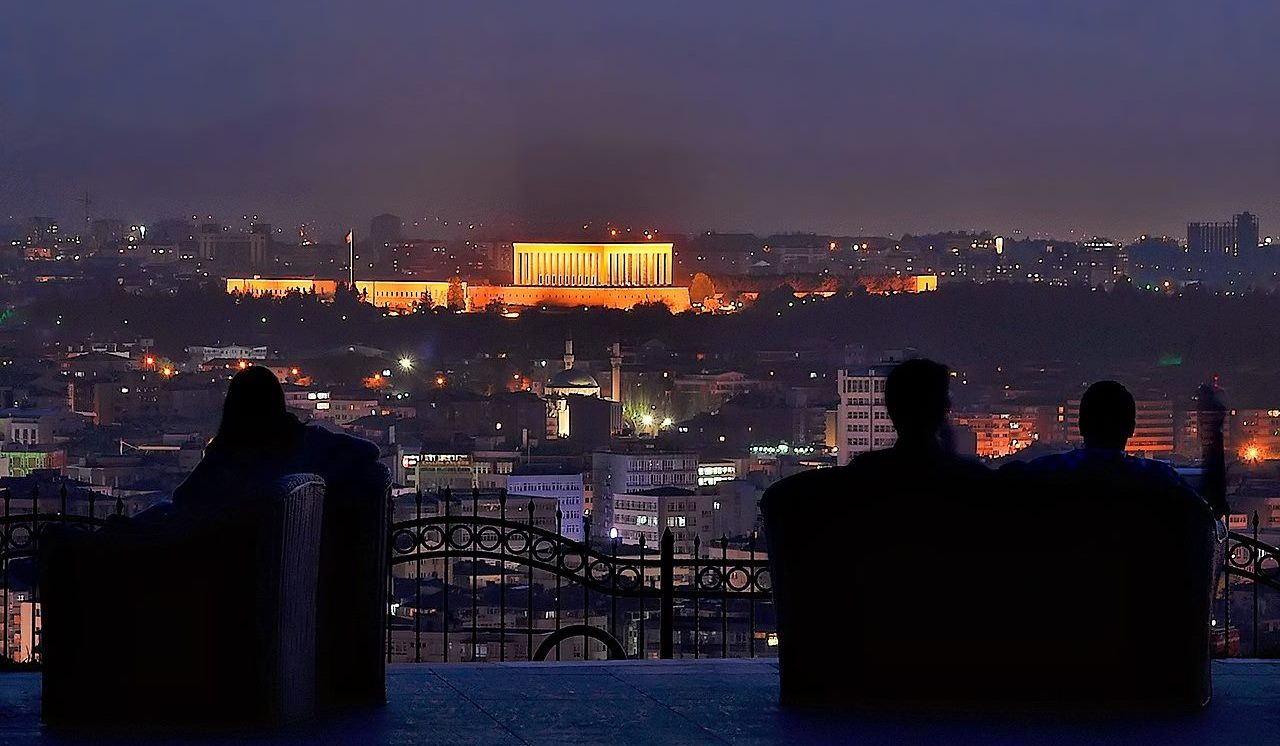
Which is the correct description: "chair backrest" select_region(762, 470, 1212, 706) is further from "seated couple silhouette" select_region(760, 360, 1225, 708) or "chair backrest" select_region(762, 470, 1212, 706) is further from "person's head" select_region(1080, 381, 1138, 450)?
"person's head" select_region(1080, 381, 1138, 450)

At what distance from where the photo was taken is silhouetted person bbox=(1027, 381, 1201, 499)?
5.26m

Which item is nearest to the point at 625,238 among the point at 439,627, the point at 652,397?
the point at 652,397

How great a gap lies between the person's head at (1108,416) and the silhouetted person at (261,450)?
173cm

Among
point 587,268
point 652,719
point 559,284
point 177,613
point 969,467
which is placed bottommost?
point 652,719

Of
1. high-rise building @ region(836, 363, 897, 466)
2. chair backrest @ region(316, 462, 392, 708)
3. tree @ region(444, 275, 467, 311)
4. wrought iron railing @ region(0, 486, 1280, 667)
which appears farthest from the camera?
→ tree @ region(444, 275, 467, 311)

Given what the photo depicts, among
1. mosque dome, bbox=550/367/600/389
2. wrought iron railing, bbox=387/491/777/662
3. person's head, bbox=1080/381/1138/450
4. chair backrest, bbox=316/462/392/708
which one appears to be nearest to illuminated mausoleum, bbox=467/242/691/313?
mosque dome, bbox=550/367/600/389

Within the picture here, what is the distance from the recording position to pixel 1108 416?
544 centimetres

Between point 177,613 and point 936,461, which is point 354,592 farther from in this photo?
point 936,461

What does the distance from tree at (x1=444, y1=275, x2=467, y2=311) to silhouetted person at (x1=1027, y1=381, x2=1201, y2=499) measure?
6283 centimetres

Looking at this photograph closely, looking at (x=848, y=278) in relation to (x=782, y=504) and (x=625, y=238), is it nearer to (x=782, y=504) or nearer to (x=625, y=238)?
(x=625, y=238)

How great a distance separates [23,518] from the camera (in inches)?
293

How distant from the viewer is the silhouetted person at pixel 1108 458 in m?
5.26

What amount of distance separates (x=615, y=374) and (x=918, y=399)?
47.9 m

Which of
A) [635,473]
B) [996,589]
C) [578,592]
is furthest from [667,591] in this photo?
[635,473]
